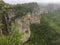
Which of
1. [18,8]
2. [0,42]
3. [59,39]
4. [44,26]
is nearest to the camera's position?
[0,42]

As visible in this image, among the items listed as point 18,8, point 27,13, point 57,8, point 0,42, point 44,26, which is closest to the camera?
point 0,42

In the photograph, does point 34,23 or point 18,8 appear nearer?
point 18,8

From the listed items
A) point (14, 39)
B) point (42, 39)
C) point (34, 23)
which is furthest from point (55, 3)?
point (14, 39)

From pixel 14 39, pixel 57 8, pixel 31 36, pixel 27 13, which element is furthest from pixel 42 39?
pixel 57 8

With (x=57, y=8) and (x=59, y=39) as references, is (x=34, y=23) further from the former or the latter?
(x=57, y=8)

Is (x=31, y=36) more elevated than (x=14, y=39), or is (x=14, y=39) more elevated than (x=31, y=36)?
(x=14, y=39)

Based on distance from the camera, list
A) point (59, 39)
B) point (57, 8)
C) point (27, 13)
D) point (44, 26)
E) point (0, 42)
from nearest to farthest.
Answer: point (0, 42)
point (27, 13)
point (59, 39)
point (44, 26)
point (57, 8)

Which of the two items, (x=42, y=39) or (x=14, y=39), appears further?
(x=42, y=39)

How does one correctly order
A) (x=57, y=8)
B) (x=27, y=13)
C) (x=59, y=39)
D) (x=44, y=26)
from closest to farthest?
1. (x=27, y=13)
2. (x=59, y=39)
3. (x=44, y=26)
4. (x=57, y=8)

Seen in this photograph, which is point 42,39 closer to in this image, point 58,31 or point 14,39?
point 58,31
